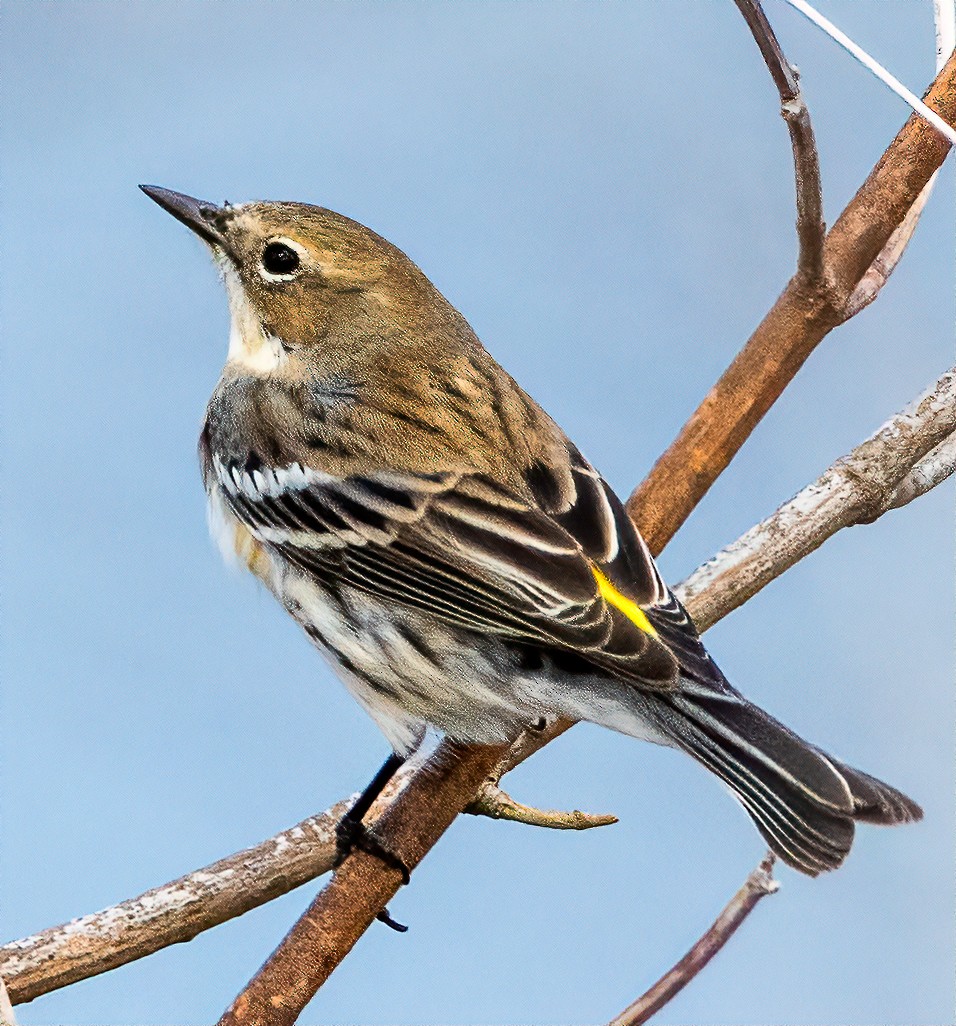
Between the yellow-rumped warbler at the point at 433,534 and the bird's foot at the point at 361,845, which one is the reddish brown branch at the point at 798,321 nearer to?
the yellow-rumped warbler at the point at 433,534

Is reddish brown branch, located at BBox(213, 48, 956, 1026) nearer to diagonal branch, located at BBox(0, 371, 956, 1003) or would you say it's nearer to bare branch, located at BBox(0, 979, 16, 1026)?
diagonal branch, located at BBox(0, 371, 956, 1003)

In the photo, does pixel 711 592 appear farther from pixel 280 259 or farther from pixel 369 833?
pixel 280 259

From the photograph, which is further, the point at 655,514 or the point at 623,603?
the point at 655,514

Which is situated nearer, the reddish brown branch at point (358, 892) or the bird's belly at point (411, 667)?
the reddish brown branch at point (358, 892)

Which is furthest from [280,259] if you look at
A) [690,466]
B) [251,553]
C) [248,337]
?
[690,466]

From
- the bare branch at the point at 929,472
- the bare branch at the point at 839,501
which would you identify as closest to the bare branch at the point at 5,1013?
the bare branch at the point at 839,501

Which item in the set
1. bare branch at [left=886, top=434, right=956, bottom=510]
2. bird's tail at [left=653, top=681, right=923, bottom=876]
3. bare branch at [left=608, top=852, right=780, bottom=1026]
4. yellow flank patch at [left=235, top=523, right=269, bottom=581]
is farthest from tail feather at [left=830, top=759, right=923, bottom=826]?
yellow flank patch at [left=235, top=523, right=269, bottom=581]

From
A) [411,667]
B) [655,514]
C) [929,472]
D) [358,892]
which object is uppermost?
Answer: [929,472]

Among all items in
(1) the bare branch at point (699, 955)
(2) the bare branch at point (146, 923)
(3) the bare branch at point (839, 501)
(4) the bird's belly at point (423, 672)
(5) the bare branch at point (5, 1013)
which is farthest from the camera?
(3) the bare branch at point (839, 501)
